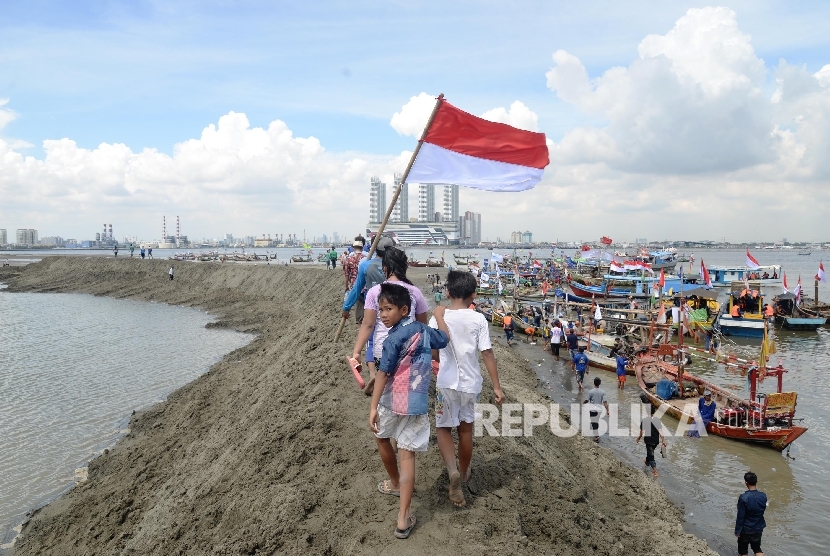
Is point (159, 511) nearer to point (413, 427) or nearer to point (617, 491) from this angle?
point (413, 427)

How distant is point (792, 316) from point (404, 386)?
33.0 meters

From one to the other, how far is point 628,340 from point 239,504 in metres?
19.7

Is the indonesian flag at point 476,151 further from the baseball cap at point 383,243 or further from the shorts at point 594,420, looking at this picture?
the shorts at point 594,420

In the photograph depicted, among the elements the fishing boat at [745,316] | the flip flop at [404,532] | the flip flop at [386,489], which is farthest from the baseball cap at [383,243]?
the fishing boat at [745,316]

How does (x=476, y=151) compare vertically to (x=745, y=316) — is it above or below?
above

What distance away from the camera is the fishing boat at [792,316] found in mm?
27734

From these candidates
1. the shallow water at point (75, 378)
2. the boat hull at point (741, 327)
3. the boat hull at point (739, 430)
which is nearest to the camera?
the shallow water at point (75, 378)

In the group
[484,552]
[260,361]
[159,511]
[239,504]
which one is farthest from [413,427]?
[260,361]

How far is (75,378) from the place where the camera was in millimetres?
15992

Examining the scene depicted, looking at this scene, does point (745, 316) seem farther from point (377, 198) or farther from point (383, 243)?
point (377, 198)

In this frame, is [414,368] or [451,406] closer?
[414,368]

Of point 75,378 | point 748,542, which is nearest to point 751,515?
point 748,542

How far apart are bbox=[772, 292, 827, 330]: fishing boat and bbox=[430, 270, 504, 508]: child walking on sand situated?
30863 mm

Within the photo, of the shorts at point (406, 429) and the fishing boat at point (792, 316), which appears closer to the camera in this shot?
the shorts at point (406, 429)
